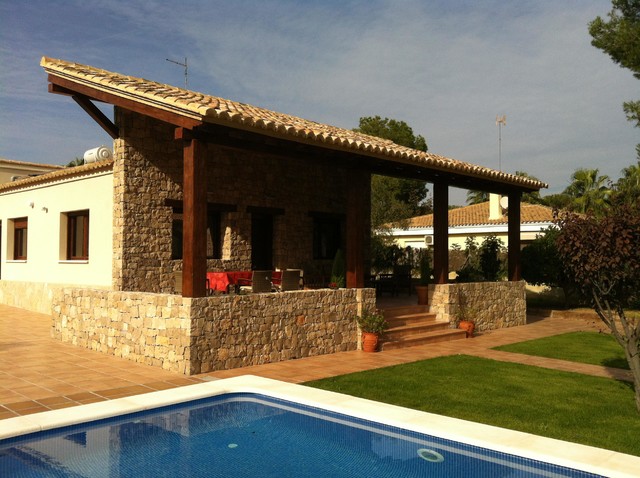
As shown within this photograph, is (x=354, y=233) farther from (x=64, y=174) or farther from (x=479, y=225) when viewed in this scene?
(x=479, y=225)

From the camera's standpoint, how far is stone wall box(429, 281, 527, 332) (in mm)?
14398

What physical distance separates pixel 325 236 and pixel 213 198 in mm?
4570

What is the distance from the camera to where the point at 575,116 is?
21.8m

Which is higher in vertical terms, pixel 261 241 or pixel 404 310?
pixel 261 241

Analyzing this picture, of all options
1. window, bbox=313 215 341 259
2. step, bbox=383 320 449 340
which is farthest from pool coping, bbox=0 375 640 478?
window, bbox=313 215 341 259

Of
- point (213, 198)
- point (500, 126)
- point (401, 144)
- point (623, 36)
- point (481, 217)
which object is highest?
point (500, 126)

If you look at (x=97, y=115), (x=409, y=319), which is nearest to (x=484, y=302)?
(x=409, y=319)

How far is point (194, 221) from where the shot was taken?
30.6 feet

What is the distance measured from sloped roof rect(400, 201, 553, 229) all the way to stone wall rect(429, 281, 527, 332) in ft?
41.8

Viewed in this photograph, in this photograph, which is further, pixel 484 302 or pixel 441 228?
pixel 484 302

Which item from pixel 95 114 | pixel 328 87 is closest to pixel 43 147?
pixel 328 87

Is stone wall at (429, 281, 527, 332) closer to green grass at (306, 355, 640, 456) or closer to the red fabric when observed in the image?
green grass at (306, 355, 640, 456)

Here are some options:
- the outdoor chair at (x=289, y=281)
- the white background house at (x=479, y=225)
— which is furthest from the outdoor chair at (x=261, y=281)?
the white background house at (x=479, y=225)

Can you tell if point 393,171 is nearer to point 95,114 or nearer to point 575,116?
point 95,114
